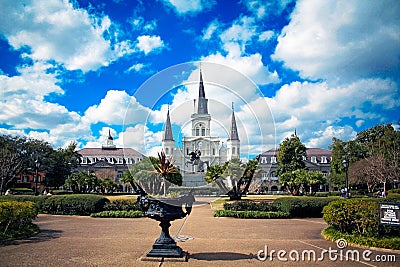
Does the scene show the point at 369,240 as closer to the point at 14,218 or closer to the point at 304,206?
the point at 304,206

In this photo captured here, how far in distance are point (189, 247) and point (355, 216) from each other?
6795 millimetres

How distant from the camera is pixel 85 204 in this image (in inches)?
915

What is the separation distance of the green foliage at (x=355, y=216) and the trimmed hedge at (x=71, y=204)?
52.6 feet

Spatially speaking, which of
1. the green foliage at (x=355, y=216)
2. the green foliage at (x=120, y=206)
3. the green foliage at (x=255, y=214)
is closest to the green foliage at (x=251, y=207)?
the green foliage at (x=255, y=214)

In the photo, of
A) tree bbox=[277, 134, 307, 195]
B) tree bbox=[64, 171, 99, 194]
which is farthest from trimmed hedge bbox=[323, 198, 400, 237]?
tree bbox=[64, 171, 99, 194]

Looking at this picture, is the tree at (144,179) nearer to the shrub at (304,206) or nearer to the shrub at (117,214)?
the shrub at (117,214)

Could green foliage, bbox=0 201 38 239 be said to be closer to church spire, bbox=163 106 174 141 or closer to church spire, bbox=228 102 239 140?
church spire, bbox=163 106 174 141

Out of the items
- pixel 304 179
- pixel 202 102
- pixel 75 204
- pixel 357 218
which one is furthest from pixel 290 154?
pixel 202 102

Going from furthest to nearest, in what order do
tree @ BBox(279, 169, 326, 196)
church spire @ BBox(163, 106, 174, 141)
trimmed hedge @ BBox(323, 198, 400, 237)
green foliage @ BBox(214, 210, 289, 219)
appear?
1. tree @ BBox(279, 169, 326, 196)
2. green foliage @ BBox(214, 210, 289, 219)
3. trimmed hedge @ BBox(323, 198, 400, 237)
4. church spire @ BBox(163, 106, 174, 141)

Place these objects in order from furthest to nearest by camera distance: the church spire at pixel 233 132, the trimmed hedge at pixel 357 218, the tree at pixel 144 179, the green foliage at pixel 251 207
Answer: the green foliage at pixel 251 207
the trimmed hedge at pixel 357 218
the church spire at pixel 233 132
the tree at pixel 144 179

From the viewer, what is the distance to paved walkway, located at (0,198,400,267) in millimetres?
9453

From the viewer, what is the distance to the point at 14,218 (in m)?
13.2

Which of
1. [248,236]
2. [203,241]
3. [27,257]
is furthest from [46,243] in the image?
[248,236]

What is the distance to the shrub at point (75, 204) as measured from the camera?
23203 mm
